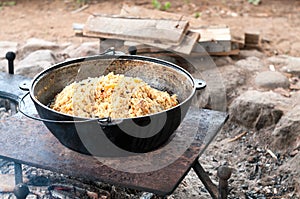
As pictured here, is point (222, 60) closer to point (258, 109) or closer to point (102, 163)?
point (258, 109)

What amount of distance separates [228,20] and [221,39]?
5.23 ft

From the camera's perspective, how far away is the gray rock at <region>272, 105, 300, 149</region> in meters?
3.07

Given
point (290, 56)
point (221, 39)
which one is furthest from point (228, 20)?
point (221, 39)

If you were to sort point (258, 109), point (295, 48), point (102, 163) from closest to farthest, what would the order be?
point (102, 163), point (258, 109), point (295, 48)

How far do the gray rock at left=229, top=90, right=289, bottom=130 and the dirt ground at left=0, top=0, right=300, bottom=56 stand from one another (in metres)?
1.15

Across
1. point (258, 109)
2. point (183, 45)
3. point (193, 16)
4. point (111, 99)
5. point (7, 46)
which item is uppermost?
point (111, 99)

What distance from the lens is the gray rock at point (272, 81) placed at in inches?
144

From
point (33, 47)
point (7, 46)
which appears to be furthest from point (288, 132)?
point (7, 46)

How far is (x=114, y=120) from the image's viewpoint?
6.55 ft

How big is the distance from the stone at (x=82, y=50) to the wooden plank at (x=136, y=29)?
179 mm

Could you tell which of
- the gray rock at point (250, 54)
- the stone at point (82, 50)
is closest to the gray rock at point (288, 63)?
the gray rock at point (250, 54)

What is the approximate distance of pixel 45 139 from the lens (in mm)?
2400

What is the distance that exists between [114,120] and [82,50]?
7.34 feet

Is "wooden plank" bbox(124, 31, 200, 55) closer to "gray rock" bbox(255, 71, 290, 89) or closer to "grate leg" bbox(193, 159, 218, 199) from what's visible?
"gray rock" bbox(255, 71, 290, 89)
